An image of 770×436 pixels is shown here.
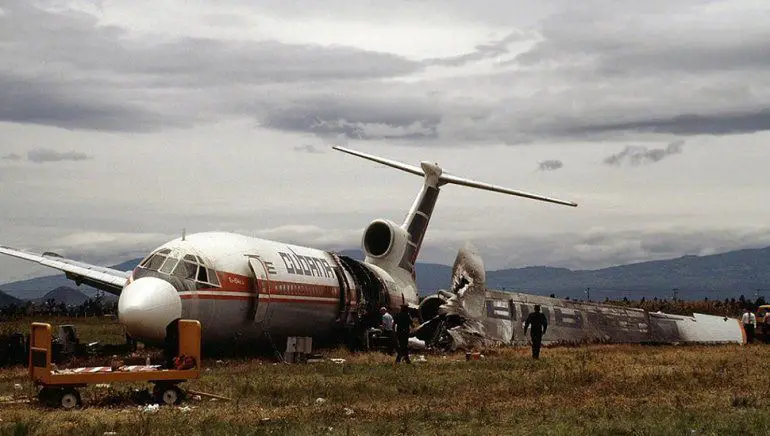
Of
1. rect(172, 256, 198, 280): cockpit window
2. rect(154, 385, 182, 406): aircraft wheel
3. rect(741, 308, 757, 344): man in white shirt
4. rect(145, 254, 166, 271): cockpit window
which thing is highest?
rect(145, 254, 166, 271): cockpit window

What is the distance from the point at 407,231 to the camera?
5169cm

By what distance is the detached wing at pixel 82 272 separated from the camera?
135 feet

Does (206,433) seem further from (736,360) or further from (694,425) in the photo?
(736,360)

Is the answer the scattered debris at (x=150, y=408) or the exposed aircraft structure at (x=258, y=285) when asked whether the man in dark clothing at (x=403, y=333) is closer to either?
the exposed aircraft structure at (x=258, y=285)

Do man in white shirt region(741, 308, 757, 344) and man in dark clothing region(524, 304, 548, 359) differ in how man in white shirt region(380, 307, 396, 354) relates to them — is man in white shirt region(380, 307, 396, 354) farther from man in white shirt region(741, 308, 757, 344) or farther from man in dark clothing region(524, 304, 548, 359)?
man in white shirt region(741, 308, 757, 344)

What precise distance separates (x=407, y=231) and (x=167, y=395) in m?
29.5

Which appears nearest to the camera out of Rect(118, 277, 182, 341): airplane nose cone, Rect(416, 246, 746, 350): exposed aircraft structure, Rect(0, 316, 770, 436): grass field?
Rect(0, 316, 770, 436): grass field

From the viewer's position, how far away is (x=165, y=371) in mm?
22547

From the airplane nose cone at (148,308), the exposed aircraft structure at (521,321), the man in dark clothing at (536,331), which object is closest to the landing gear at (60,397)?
the airplane nose cone at (148,308)

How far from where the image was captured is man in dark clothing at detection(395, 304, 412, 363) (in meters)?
35.8

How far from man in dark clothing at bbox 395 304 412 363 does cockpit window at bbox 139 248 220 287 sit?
21.2 ft

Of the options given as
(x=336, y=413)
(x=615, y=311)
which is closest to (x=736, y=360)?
(x=615, y=311)

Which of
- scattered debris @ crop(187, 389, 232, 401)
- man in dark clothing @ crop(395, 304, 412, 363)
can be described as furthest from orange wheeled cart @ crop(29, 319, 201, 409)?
man in dark clothing @ crop(395, 304, 412, 363)

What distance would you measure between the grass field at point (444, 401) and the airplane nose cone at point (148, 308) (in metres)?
1.84
